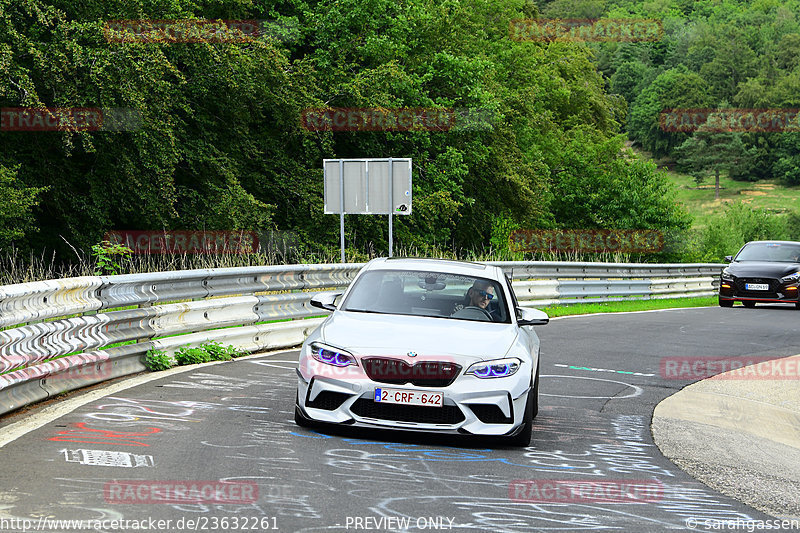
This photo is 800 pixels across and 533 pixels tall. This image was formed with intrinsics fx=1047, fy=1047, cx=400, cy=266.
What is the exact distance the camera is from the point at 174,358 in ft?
35.5

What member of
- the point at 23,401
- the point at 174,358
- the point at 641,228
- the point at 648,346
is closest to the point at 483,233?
the point at 641,228

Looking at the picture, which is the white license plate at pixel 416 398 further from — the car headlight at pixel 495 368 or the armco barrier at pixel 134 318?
the armco barrier at pixel 134 318

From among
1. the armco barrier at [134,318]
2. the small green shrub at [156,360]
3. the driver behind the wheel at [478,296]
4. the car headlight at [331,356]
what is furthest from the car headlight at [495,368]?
the small green shrub at [156,360]

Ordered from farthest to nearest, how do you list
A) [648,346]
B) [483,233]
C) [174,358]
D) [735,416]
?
[483,233], [648,346], [174,358], [735,416]

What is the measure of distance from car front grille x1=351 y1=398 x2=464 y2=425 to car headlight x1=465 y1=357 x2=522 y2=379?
294mm

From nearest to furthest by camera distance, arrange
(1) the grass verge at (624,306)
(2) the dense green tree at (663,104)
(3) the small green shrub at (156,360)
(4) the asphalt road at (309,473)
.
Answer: (4) the asphalt road at (309,473), (3) the small green shrub at (156,360), (1) the grass verge at (624,306), (2) the dense green tree at (663,104)

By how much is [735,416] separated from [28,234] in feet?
77.8

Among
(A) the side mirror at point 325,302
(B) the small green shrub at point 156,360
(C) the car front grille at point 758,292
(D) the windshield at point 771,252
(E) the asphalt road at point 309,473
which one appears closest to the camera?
(E) the asphalt road at point 309,473

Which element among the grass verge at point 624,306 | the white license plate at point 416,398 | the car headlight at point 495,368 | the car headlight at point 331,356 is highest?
the car headlight at point 331,356

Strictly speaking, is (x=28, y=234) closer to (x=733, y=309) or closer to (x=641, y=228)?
(x=733, y=309)

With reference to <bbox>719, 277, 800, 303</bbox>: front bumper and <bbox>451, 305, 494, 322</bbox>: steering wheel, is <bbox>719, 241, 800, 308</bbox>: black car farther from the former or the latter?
<bbox>451, 305, 494, 322</bbox>: steering wheel

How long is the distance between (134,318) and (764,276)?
2019 centimetres

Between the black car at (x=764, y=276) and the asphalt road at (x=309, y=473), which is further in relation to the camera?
the black car at (x=764, y=276)

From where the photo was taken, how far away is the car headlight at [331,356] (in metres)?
7.25
